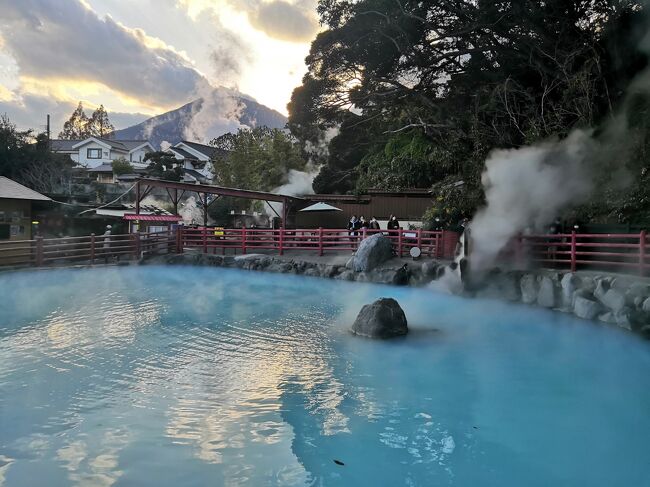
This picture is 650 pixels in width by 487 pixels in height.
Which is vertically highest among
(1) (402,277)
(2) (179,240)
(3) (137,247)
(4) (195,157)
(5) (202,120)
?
(5) (202,120)

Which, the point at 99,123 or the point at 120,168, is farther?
the point at 99,123

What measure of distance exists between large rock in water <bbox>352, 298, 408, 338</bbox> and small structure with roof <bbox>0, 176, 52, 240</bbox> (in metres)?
14.9

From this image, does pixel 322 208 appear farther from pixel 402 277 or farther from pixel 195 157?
pixel 195 157

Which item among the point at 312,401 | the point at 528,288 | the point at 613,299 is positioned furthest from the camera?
the point at 528,288

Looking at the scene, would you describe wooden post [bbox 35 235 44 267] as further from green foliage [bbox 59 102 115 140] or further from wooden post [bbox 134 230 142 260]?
green foliage [bbox 59 102 115 140]

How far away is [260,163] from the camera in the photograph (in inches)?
1244

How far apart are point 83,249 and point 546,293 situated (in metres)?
14.3

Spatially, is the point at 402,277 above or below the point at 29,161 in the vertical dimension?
below

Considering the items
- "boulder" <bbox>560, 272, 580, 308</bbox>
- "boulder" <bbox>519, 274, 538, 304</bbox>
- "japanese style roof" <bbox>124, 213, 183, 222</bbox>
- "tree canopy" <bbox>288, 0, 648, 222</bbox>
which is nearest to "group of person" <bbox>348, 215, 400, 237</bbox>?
"tree canopy" <bbox>288, 0, 648, 222</bbox>

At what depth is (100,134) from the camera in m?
58.6

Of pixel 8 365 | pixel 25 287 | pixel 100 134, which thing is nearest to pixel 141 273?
pixel 25 287

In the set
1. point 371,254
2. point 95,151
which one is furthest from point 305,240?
point 95,151

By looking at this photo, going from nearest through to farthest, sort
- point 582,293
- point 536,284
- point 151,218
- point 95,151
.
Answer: point 582,293 < point 536,284 < point 151,218 < point 95,151

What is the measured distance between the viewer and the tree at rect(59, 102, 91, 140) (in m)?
57.0
